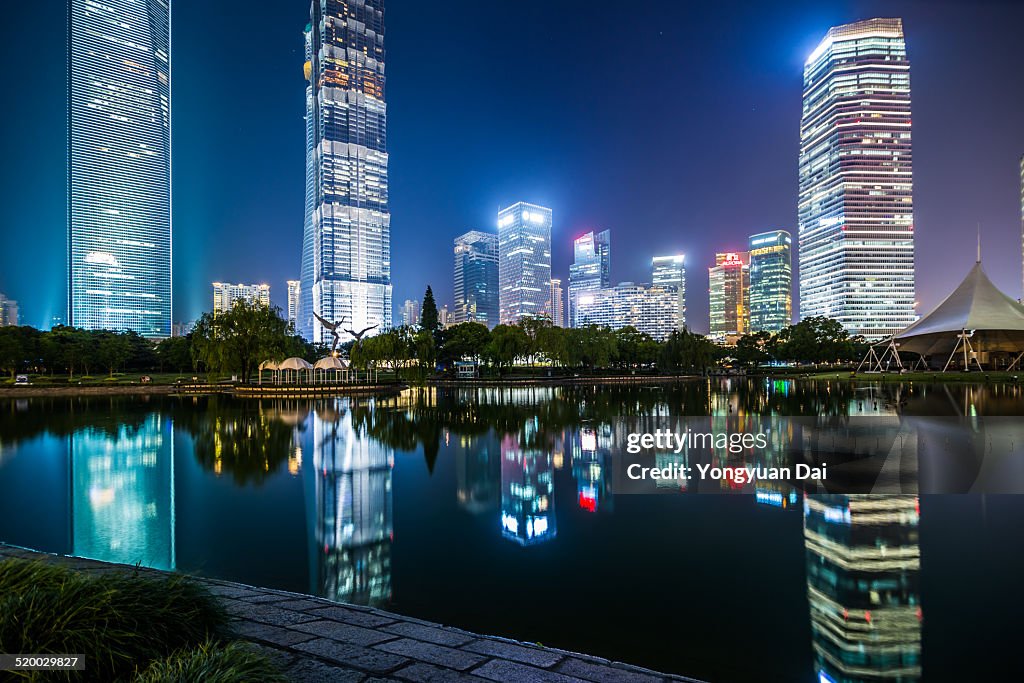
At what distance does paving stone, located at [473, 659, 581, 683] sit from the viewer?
11.4ft

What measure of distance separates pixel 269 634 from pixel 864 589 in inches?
254

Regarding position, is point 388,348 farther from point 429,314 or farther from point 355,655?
point 355,655

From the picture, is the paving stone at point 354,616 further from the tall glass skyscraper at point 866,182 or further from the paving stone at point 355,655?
the tall glass skyscraper at point 866,182

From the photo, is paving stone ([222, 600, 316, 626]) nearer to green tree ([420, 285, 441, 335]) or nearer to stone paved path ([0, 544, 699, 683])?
stone paved path ([0, 544, 699, 683])

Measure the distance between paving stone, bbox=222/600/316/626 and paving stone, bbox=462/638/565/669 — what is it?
1609mm

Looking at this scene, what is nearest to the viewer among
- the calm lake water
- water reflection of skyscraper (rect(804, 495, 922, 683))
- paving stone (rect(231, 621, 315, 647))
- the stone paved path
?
the stone paved path

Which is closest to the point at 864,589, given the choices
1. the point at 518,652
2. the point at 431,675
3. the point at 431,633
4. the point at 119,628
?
the point at 518,652

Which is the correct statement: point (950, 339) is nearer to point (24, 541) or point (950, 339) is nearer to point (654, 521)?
point (654, 521)

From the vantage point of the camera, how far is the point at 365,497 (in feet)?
34.6

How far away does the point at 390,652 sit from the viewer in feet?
12.7

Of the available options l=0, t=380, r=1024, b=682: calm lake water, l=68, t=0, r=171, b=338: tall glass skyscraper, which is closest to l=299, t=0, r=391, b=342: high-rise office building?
l=68, t=0, r=171, b=338: tall glass skyscraper

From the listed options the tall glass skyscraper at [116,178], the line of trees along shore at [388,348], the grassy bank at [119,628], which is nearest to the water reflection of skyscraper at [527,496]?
the grassy bank at [119,628]

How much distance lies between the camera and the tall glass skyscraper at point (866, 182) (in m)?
123

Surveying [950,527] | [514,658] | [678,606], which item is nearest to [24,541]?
[514,658]
